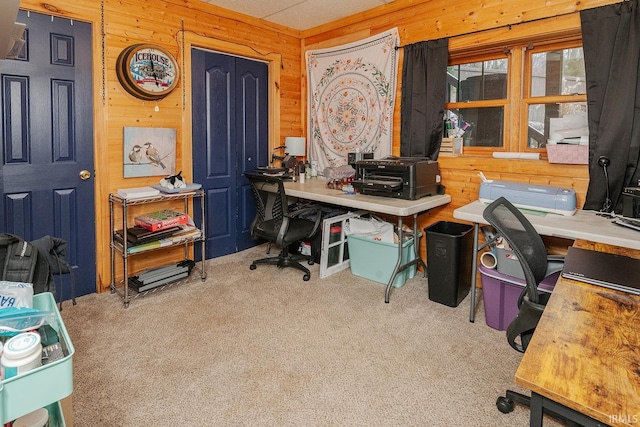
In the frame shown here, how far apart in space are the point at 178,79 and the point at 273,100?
1.08m

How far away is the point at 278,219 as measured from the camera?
335 centimetres

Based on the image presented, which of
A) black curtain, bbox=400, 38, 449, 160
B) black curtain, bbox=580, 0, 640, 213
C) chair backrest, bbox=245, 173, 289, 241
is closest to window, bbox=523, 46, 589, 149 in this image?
black curtain, bbox=580, 0, 640, 213

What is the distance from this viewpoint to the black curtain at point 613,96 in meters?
2.43

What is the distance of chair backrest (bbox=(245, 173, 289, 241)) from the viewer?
128 inches

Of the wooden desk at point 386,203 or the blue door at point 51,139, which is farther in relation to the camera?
the wooden desk at point 386,203

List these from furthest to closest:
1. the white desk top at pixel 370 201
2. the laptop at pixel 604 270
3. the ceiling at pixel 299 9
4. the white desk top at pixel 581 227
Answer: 1. the ceiling at pixel 299 9
2. the white desk top at pixel 370 201
3. the white desk top at pixel 581 227
4. the laptop at pixel 604 270

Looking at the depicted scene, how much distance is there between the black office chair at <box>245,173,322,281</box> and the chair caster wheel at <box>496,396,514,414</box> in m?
1.88

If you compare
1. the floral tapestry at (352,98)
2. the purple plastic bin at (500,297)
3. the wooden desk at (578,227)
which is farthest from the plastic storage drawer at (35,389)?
the floral tapestry at (352,98)

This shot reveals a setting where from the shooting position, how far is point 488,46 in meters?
3.10

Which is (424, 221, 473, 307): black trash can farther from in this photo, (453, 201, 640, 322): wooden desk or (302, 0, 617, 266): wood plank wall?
(302, 0, 617, 266): wood plank wall

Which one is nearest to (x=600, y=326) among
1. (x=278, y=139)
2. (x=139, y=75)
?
(x=139, y=75)

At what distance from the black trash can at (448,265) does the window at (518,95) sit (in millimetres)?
857

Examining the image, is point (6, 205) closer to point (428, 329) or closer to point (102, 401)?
point (102, 401)

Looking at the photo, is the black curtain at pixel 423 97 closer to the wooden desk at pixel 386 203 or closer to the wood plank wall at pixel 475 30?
the wood plank wall at pixel 475 30
